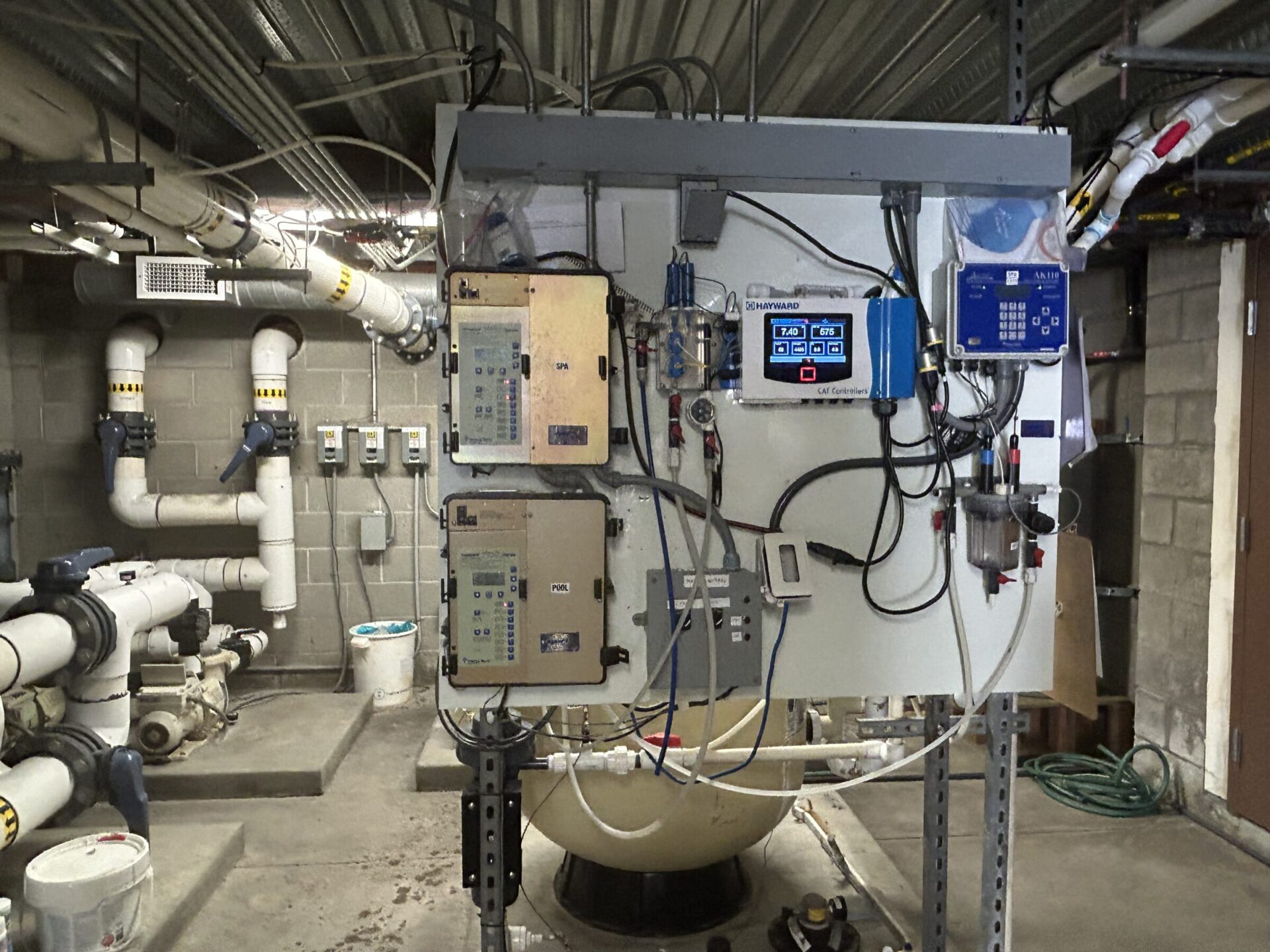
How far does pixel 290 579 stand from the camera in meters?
4.02

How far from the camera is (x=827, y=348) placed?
150cm

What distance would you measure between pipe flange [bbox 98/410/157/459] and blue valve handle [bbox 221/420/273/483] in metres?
0.40

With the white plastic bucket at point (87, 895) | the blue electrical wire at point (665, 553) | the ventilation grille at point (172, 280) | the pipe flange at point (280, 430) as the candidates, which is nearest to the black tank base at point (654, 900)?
the blue electrical wire at point (665, 553)

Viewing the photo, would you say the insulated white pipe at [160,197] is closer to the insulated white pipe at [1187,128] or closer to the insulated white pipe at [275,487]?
the insulated white pipe at [275,487]

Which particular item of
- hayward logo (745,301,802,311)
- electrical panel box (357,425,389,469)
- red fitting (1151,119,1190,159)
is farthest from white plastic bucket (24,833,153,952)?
red fitting (1151,119,1190,159)

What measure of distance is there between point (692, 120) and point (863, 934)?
204 centimetres

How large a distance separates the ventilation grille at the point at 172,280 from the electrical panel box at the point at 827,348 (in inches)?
113

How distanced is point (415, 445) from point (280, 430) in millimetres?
656

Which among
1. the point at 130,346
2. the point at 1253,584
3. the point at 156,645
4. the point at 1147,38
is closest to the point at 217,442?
the point at 130,346

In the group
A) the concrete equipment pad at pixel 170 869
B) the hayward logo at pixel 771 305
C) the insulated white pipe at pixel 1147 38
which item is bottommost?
the concrete equipment pad at pixel 170 869

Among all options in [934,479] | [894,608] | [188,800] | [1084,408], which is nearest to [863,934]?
[894,608]

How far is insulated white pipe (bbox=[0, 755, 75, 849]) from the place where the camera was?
6.76 ft

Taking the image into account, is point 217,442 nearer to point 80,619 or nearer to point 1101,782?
point 80,619

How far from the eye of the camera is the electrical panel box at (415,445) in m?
4.19
